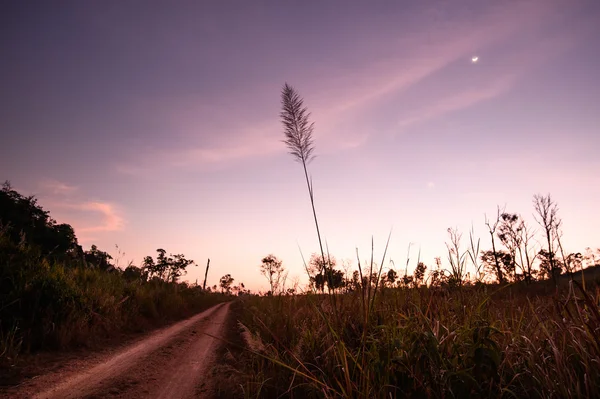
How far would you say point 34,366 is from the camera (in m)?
4.38

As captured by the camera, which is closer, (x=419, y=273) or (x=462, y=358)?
(x=462, y=358)

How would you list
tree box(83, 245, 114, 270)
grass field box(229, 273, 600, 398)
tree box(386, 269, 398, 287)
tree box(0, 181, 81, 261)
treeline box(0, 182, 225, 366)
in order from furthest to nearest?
tree box(0, 181, 81, 261) → tree box(83, 245, 114, 270) → treeline box(0, 182, 225, 366) → tree box(386, 269, 398, 287) → grass field box(229, 273, 600, 398)

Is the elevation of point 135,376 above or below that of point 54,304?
below

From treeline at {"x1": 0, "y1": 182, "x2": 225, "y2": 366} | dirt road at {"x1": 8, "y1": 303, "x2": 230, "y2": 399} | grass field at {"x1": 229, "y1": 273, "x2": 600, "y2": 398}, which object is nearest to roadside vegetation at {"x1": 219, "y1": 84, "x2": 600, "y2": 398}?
grass field at {"x1": 229, "y1": 273, "x2": 600, "y2": 398}

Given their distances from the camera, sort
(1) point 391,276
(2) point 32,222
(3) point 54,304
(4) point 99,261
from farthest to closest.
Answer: (2) point 32,222, (4) point 99,261, (3) point 54,304, (1) point 391,276

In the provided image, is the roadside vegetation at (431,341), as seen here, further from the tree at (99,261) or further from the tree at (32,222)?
the tree at (32,222)

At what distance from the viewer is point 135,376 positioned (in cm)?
420

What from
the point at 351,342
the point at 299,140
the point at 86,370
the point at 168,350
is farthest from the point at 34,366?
the point at 299,140

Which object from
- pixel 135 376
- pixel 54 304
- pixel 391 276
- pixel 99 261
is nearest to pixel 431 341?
pixel 391 276

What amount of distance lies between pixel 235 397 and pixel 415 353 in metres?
2.41

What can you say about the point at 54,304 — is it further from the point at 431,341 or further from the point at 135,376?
the point at 431,341

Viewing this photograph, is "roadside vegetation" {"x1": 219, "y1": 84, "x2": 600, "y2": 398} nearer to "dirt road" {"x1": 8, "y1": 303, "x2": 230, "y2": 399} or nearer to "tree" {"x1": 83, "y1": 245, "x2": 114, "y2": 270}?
"dirt road" {"x1": 8, "y1": 303, "x2": 230, "y2": 399}

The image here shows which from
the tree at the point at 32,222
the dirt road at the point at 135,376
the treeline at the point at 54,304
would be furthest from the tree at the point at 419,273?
the tree at the point at 32,222

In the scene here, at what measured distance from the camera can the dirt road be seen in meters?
3.55
